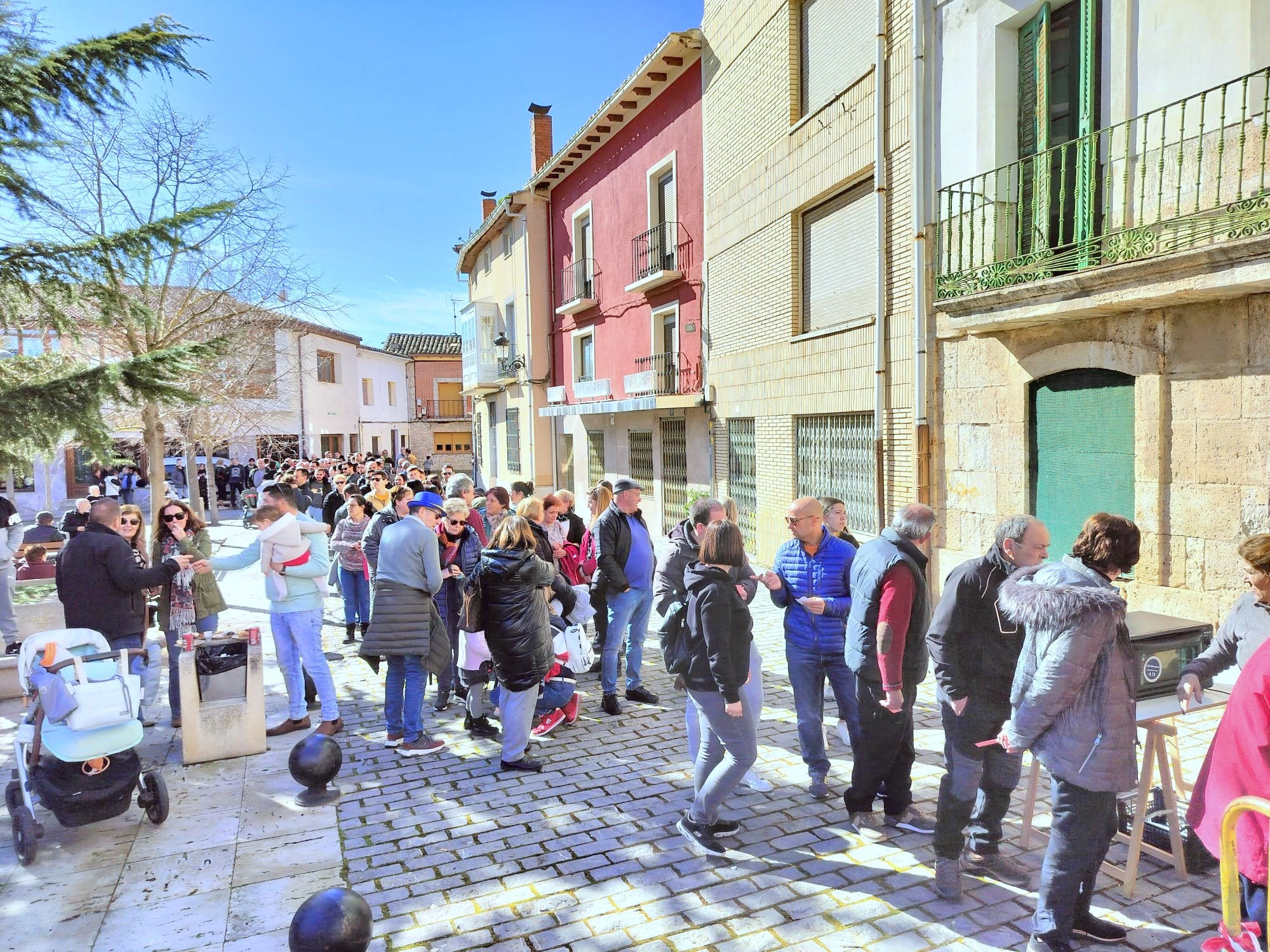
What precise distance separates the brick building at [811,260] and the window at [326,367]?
27395 mm

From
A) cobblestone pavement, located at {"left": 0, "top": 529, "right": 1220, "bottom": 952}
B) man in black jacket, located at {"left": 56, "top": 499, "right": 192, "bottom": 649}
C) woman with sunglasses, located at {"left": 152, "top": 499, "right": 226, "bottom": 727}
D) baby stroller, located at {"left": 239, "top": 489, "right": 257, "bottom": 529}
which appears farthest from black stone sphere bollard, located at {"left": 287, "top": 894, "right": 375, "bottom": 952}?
baby stroller, located at {"left": 239, "top": 489, "right": 257, "bottom": 529}

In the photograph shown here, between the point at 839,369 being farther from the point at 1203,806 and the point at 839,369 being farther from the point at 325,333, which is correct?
the point at 325,333

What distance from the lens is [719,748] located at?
412 centimetres

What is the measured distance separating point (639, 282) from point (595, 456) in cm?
527

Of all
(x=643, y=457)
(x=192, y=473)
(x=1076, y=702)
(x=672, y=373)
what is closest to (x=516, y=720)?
(x=1076, y=702)

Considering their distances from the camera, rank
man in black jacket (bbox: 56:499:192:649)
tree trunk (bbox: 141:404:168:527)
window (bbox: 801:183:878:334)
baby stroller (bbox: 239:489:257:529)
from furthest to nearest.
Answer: baby stroller (bbox: 239:489:257:529) < tree trunk (bbox: 141:404:168:527) < window (bbox: 801:183:878:334) < man in black jacket (bbox: 56:499:192:649)

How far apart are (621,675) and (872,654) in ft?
11.8

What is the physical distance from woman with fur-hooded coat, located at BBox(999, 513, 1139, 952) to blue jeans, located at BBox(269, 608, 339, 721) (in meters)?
4.59

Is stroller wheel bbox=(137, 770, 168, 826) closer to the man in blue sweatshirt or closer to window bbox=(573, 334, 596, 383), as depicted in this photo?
the man in blue sweatshirt

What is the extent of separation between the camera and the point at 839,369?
34.4 feet

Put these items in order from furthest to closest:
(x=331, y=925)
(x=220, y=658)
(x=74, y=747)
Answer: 1. (x=220, y=658)
2. (x=74, y=747)
3. (x=331, y=925)

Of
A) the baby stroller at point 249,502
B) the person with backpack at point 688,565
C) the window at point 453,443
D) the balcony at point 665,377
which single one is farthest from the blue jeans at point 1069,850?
the window at point 453,443

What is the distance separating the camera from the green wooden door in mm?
6781

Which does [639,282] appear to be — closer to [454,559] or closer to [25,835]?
[454,559]
